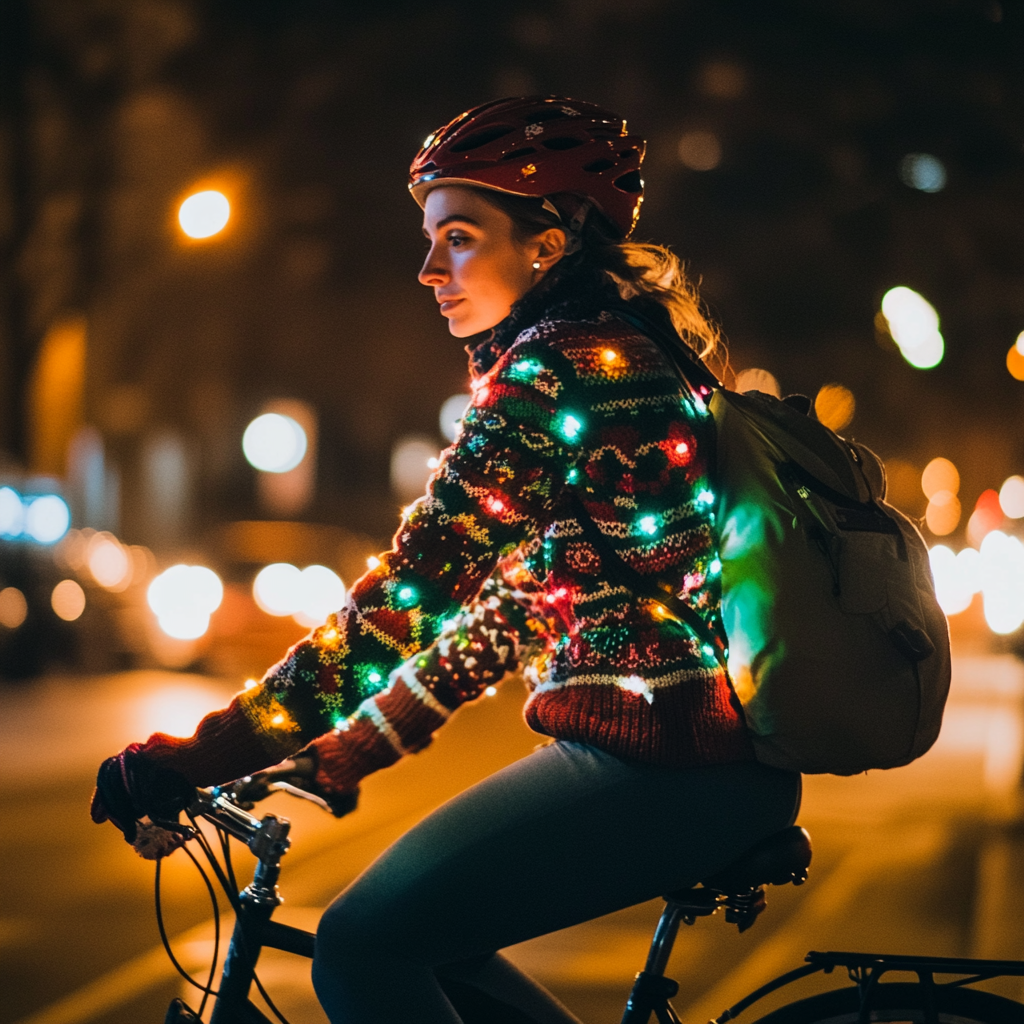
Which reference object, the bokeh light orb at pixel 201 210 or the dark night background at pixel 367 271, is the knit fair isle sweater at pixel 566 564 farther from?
the dark night background at pixel 367 271

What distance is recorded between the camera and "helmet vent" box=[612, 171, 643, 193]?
2.45 meters

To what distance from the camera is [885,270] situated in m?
20.5

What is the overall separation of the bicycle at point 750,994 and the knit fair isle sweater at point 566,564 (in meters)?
0.18

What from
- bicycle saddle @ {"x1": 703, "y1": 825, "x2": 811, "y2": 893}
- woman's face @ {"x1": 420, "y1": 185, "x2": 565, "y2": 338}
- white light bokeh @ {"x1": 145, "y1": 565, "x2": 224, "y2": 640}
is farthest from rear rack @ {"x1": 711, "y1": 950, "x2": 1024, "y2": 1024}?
white light bokeh @ {"x1": 145, "y1": 565, "x2": 224, "y2": 640}

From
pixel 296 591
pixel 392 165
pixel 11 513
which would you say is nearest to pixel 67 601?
pixel 11 513

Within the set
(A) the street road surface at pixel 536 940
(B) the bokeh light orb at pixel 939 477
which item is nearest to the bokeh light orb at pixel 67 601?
(A) the street road surface at pixel 536 940

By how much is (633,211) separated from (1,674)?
43.4 feet

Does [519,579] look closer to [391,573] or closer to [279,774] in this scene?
[391,573]

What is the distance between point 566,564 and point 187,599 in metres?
12.7

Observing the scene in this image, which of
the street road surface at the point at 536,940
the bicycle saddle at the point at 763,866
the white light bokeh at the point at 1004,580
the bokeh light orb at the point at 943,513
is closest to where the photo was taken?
the bicycle saddle at the point at 763,866

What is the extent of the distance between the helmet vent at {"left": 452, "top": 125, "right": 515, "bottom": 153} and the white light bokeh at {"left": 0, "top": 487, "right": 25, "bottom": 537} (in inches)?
547

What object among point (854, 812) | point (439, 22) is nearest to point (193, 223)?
point (854, 812)

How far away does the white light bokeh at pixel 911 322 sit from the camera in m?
12.1

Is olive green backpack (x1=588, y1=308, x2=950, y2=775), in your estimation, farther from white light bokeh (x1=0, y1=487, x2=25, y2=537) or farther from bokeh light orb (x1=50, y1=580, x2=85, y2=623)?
white light bokeh (x1=0, y1=487, x2=25, y2=537)
